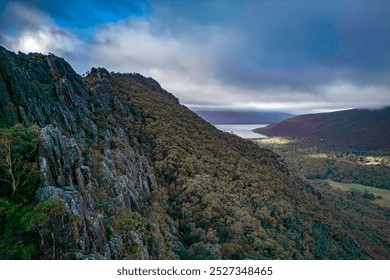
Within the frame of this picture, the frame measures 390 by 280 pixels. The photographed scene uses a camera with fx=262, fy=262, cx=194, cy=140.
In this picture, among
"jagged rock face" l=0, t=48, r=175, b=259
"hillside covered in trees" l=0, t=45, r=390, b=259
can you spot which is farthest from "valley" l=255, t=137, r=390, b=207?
"jagged rock face" l=0, t=48, r=175, b=259

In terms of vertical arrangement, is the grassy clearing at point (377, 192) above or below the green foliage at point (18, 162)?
below

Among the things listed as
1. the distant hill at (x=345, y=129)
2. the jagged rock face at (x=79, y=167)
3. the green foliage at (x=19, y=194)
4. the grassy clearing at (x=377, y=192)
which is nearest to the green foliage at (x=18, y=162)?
the green foliage at (x=19, y=194)

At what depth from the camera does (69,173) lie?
21.2 feet

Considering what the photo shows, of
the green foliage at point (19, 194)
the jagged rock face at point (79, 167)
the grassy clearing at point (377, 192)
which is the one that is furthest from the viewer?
the grassy clearing at point (377, 192)

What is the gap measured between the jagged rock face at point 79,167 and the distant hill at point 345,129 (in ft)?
378

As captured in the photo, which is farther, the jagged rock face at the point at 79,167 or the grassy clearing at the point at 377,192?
the grassy clearing at the point at 377,192

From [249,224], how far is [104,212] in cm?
897

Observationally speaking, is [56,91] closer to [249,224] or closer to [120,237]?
[120,237]

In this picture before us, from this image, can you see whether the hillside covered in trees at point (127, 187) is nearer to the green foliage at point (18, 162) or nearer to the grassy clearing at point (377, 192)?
the green foliage at point (18, 162)

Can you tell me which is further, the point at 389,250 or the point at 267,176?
the point at 389,250

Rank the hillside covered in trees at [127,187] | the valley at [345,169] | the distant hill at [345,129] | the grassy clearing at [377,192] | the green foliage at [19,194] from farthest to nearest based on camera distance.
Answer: the distant hill at [345,129] → the valley at [345,169] → the grassy clearing at [377,192] → the hillside covered in trees at [127,187] → the green foliage at [19,194]

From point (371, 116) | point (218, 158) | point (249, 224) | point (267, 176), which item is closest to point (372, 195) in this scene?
point (267, 176)

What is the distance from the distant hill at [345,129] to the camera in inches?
4262

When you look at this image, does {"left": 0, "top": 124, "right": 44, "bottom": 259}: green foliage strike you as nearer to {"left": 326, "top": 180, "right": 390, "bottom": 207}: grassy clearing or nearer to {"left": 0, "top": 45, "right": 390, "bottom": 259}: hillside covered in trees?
{"left": 0, "top": 45, "right": 390, "bottom": 259}: hillside covered in trees
